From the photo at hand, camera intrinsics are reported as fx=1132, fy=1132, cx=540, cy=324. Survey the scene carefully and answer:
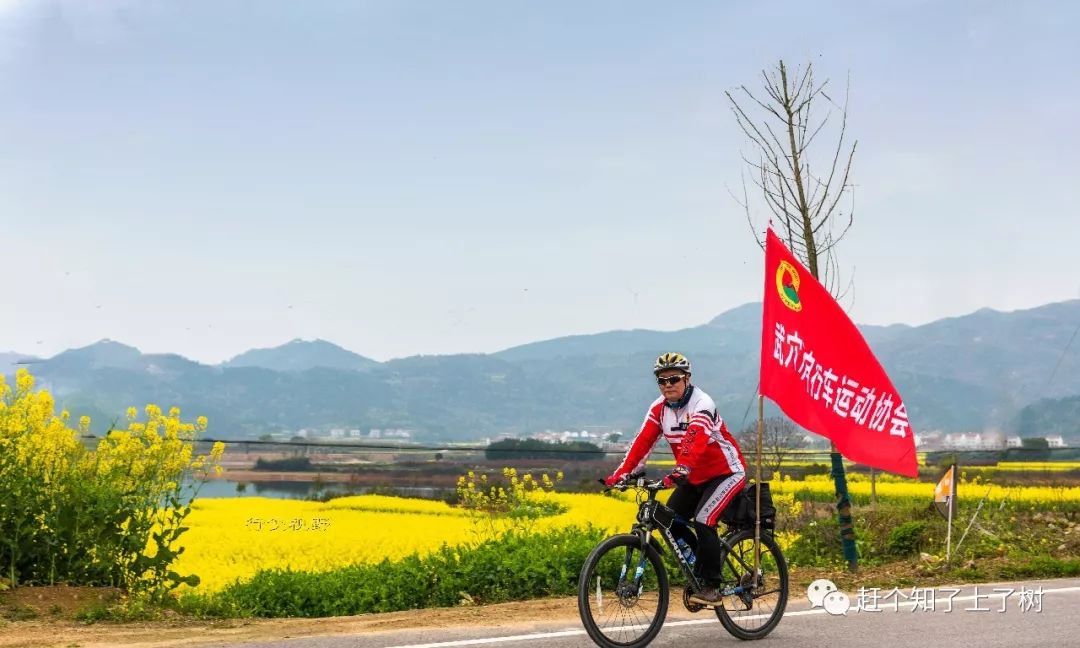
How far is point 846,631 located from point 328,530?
12431 millimetres

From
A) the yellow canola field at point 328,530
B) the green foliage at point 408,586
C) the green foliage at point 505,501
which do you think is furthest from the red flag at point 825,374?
the green foliage at point 505,501

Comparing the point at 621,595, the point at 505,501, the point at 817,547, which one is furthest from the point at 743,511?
the point at 505,501

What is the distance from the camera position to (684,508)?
9.12 metres

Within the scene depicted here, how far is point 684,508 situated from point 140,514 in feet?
21.7

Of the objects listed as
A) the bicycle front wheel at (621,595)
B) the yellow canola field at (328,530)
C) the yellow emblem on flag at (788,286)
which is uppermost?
the yellow emblem on flag at (788,286)

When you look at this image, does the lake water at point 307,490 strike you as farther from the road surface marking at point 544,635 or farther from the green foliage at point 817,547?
the road surface marking at point 544,635

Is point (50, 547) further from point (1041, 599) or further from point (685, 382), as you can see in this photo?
point (1041, 599)

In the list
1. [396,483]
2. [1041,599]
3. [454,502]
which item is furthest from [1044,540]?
[396,483]

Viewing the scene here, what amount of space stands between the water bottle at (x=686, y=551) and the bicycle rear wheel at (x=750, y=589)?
268 millimetres

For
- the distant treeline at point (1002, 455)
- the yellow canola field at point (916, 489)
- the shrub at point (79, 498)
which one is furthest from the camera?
the distant treeline at point (1002, 455)

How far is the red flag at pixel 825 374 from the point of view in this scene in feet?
35.4

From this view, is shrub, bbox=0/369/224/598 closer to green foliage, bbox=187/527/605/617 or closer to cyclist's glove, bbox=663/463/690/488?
green foliage, bbox=187/527/605/617

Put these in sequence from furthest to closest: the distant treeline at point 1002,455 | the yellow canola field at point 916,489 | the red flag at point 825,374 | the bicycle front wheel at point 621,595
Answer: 1. the distant treeline at point 1002,455
2. the yellow canola field at point 916,489
3. the red flag at point 825,374
4. the bicycle front wheel at point 621,595

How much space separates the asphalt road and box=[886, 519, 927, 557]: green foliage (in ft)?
14.5
